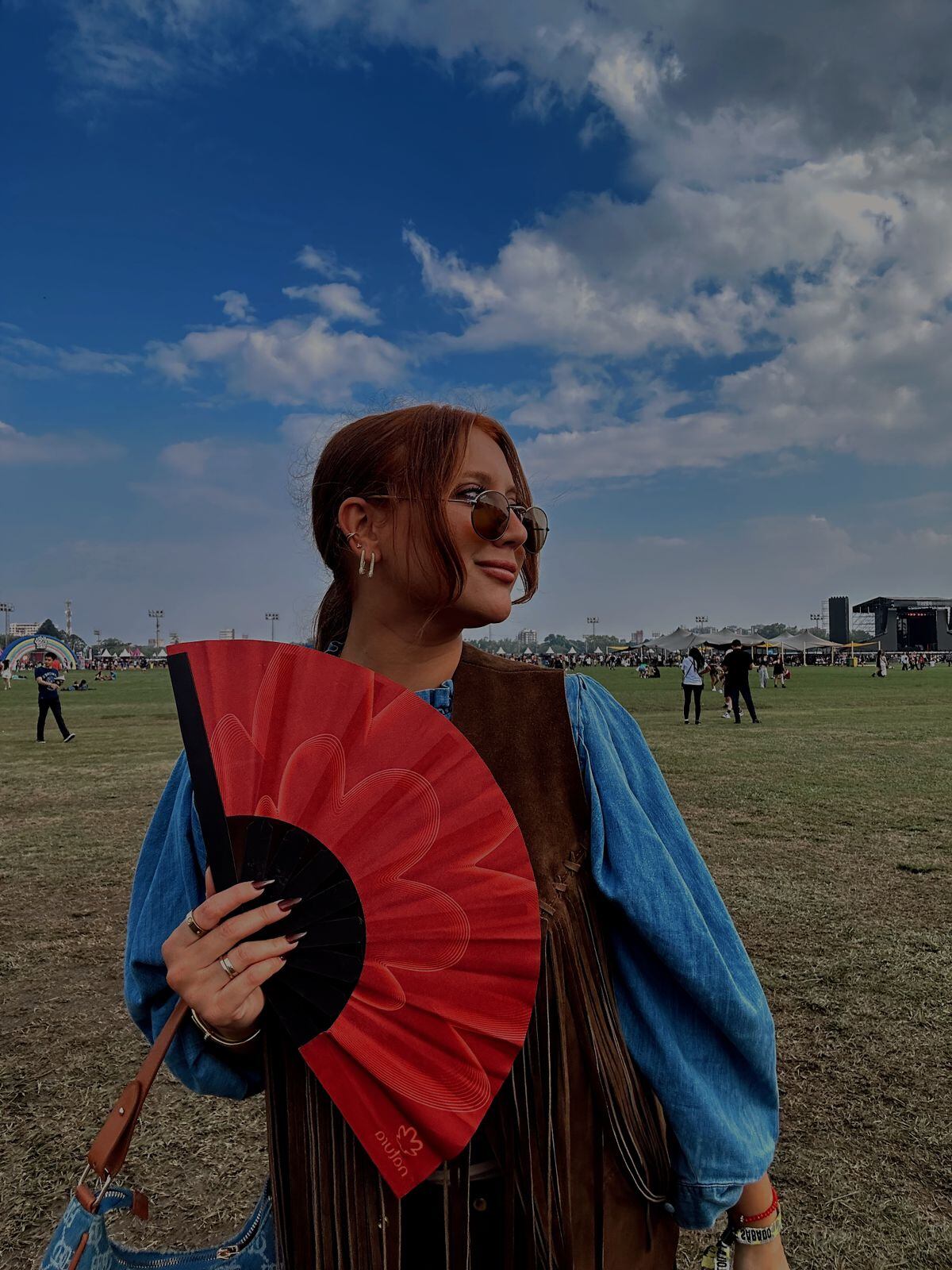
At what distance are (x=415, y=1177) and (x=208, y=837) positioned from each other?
1.65 ft

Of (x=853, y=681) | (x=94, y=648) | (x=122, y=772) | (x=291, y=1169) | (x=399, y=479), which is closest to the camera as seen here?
(x=291, y=1169)

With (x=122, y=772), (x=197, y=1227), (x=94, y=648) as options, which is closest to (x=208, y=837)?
(x=197, y=1227)

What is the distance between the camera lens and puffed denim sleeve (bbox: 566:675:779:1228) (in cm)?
109

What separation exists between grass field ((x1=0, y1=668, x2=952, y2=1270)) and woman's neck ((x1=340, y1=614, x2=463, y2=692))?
2.11 m

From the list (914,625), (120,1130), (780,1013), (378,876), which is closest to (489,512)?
(378,876)

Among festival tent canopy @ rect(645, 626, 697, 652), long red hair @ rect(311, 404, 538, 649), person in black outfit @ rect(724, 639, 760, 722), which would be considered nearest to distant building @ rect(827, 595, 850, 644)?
festival tent canopy @ rect(645, 626, 697, 652)

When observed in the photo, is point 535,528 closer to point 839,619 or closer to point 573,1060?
point 573,1060

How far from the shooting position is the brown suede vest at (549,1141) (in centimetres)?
110

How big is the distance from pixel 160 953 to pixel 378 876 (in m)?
0.35

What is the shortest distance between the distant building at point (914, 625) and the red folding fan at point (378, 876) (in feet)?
318

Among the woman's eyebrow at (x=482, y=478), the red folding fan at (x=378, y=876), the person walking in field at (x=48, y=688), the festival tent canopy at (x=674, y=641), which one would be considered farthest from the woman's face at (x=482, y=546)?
the festival tent canopy at (x=674, y=641)

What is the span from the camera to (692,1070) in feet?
3.62

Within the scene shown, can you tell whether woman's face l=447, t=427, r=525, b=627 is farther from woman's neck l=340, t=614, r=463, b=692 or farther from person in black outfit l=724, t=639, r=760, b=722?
person in black outfit l=724, t=639, r=760, b=722

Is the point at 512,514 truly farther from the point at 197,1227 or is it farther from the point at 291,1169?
the point at 197,1227
